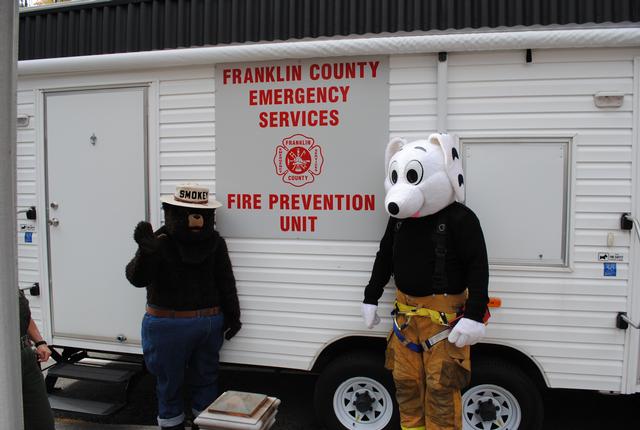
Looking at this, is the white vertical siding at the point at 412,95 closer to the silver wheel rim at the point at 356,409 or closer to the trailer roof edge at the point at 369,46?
the trailer roof edge at the point at 369,46

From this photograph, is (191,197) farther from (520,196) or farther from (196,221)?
(520,196)

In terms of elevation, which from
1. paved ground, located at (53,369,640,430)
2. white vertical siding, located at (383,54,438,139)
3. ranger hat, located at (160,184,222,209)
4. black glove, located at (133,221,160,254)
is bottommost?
paved ground, located at (53,369,640,430)

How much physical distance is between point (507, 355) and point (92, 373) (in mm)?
3084

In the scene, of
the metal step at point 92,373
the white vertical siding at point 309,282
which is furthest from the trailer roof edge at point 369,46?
the metal step at point 92,373

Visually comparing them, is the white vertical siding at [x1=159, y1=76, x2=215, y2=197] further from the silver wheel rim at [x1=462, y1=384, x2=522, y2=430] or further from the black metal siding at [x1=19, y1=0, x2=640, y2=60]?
the silver wheel rim at [x1=462, y1=384, x2=522, y2=430]

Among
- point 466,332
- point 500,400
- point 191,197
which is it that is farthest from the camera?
point 191,197

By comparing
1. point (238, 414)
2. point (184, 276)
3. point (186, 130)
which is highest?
point (186, 130)

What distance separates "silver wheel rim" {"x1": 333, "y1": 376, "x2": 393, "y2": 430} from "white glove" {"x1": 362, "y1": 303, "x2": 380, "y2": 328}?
0.43 m

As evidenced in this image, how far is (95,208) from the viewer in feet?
12.1

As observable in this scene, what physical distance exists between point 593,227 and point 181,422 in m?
3.07

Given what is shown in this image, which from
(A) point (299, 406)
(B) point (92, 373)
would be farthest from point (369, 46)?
(B) point (92, 373)

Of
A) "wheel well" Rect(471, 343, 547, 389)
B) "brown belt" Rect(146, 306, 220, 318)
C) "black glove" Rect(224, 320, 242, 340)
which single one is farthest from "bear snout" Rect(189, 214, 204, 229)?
"wheel well" Rect(471, 343, 547, 389)

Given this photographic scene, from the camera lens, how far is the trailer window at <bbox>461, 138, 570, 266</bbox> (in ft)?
9.84

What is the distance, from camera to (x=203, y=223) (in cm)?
323
